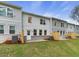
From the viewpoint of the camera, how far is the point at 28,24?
4.23 meters

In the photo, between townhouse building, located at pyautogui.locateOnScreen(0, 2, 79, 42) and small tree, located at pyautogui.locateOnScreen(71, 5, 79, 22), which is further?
small tree, located at pyautogui.locateOnScreen(71, 5, 79, 22)

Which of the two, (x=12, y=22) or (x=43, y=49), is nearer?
(x=12, y=22)

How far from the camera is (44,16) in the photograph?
430cm

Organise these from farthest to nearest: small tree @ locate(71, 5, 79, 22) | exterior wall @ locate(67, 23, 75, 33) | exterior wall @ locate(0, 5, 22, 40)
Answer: exterior wall @ locate(67, 23, 75, 33) → small tree @ locate(71, 5, 79, 22) → exterior wall @ locate(0, 5, 22, 40)

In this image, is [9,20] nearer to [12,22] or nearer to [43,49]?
[12,22]

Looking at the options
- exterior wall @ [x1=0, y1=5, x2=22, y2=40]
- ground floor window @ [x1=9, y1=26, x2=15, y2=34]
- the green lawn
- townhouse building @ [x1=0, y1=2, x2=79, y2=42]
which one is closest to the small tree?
townhouse building @ [x1=0, y1=2, x2=79, y2=42]

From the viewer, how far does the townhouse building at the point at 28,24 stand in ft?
13.4

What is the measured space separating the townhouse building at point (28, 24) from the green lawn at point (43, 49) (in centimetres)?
18

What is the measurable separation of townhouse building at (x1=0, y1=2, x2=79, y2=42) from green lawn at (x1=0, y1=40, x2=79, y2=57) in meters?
0.18

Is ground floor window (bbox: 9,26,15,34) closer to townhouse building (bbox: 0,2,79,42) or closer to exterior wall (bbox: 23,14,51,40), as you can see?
townhouse building (bbox: 0,2,79,42)

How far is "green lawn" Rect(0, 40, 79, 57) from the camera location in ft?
13.6

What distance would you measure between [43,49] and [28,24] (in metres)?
0.66

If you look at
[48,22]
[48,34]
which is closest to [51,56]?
[48,34]

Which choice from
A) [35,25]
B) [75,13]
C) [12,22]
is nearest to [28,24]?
[35,25]
